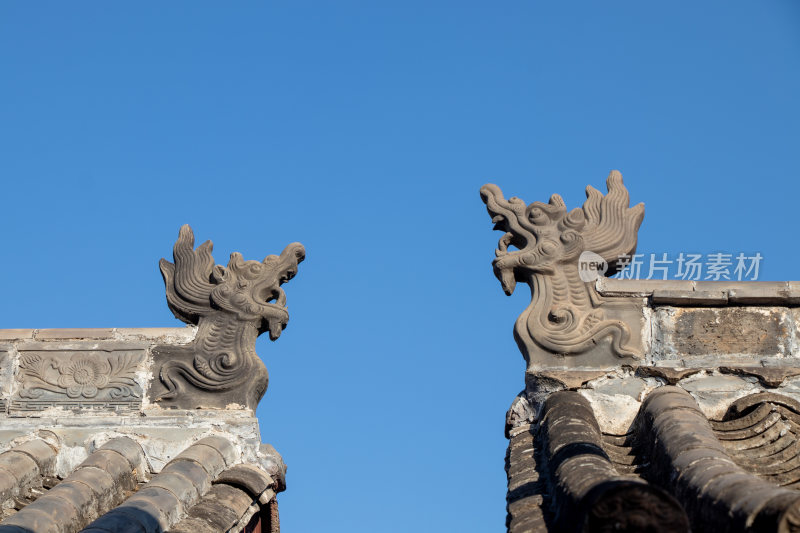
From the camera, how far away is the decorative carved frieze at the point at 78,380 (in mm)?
10469

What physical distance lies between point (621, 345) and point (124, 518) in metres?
3.78

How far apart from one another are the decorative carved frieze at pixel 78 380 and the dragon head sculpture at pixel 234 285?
591mm

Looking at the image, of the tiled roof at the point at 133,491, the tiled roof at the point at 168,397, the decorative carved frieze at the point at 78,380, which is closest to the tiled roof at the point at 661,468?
the tiled roof at the point at 133,491

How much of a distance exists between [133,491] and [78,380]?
1307mm

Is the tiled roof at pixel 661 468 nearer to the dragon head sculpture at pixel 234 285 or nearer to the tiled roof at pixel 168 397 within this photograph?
the tiled roof at pixel 168 397

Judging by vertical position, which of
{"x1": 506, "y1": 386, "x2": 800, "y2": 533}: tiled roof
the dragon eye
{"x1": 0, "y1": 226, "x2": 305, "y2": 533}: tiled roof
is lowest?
{"x1": 506, "y1": 386, "x2": 800, "y2": 533}: tiled roof

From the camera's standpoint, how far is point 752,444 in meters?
8.43

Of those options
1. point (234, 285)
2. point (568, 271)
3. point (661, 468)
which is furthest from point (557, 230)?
point (661, 468)

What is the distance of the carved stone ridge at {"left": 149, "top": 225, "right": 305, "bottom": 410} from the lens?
10398 millimetres

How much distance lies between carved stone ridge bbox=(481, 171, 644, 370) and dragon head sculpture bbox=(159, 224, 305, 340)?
173cm

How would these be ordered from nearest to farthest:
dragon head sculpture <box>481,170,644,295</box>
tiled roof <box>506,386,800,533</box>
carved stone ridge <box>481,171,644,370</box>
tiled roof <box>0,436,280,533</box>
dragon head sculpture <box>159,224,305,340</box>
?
tiled roof <box>506,386,800,533</box> < tiled roof <box>0,436,280,533</box> < carved stone ridge <box>481,171,644,370</box> < dragon head sculpture <box>481,170,644,295</box> < dragon head sculpture <box>159,224,305,340</box>

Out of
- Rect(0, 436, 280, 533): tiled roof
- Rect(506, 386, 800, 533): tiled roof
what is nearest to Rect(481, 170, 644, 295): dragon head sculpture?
Rect(506, 386, 800, 533): tiled roof

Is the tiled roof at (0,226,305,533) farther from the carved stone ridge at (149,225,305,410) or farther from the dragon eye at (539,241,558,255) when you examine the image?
the dragon eye at (539,241,558,255)

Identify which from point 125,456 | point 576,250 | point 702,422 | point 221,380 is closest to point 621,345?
point 576,250
